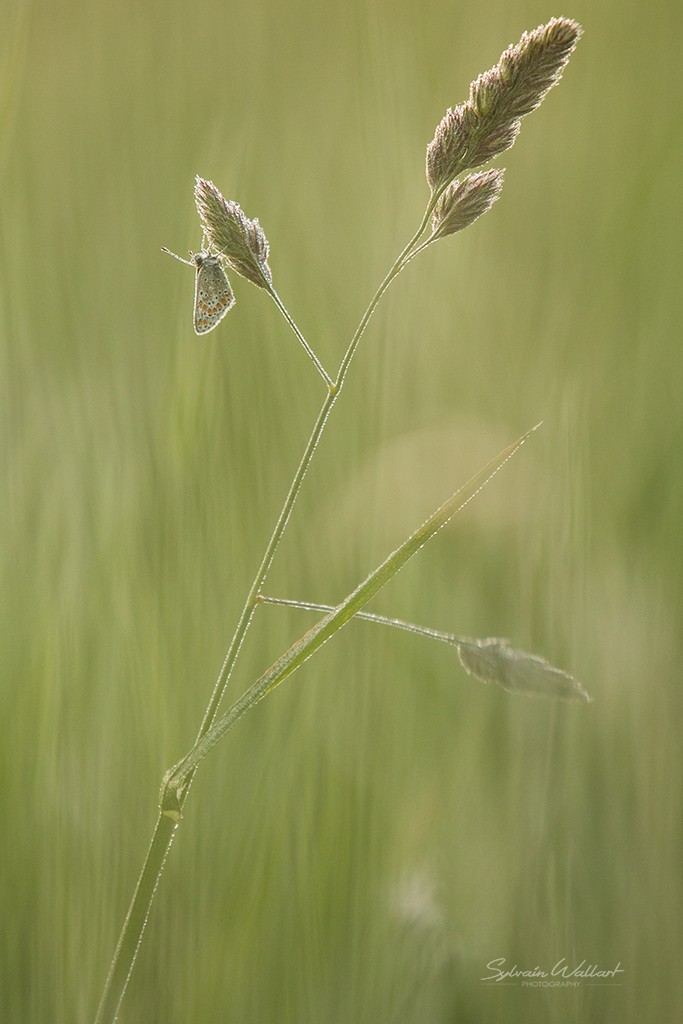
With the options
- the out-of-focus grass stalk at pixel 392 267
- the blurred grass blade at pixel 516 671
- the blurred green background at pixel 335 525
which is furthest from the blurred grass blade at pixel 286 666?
the blurred green background at pixel 335 525

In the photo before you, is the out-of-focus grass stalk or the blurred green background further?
the blurred green background

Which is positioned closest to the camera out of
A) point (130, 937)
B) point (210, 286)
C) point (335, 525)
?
point (130, 937)

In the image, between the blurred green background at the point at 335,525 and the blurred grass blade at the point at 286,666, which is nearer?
the blurred grass blade at the point at 286,666

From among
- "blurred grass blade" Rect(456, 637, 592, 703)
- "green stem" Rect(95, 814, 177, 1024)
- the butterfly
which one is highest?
the butterfly

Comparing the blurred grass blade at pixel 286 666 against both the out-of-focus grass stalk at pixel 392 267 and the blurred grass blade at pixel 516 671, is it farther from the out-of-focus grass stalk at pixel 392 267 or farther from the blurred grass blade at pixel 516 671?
the blurred grass blade at pixel 516 671

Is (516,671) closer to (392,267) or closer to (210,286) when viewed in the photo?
(392,267)

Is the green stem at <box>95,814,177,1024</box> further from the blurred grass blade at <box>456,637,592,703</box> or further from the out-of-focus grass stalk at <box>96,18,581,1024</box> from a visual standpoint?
the blurred grass blade at <box>456,637,592,703</box>

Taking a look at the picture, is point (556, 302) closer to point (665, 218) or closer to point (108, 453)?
Answer: point (665, 218)

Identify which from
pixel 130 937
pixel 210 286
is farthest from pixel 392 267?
pixel 130 937

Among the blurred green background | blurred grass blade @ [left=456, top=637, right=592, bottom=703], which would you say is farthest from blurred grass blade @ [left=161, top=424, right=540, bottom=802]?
the blurred green background
